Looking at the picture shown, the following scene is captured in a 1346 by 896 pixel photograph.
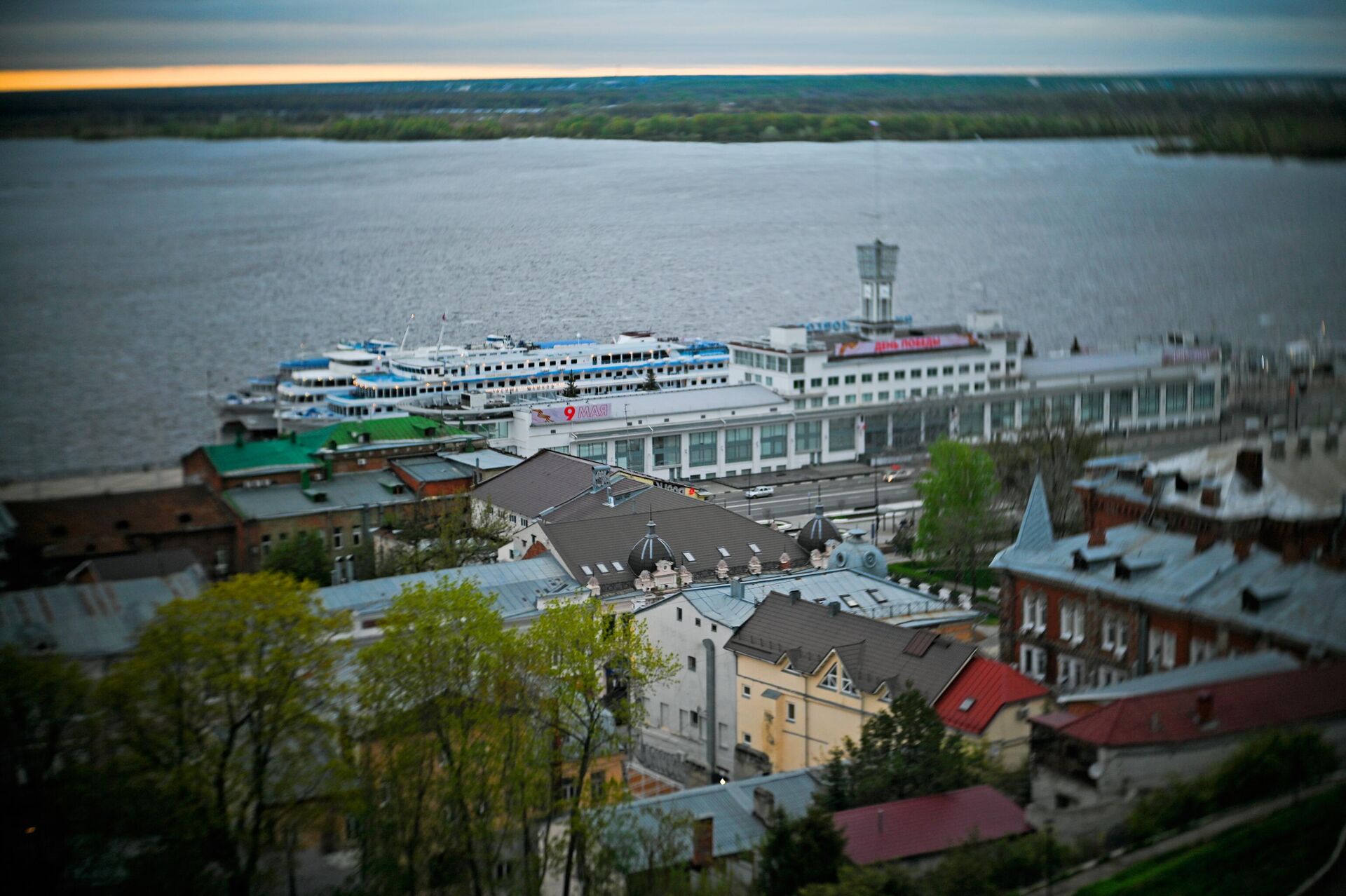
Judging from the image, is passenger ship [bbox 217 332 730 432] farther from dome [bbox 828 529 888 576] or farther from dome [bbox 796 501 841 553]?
dome [bbox 828 529 888 576]

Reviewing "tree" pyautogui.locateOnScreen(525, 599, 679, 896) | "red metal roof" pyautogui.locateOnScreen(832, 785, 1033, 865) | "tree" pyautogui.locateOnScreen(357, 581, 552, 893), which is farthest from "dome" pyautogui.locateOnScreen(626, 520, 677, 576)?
"red metal roof" pyautogui.locateOnScreen(832, 785, 1033, 865)

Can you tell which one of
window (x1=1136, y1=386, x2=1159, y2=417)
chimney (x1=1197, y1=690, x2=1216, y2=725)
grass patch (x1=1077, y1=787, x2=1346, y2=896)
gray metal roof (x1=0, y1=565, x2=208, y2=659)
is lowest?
window (x1=1136, y1=386, x2=1159, y2=417)

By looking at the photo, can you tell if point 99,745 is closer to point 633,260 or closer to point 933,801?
point 933,801

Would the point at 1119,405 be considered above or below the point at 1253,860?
below

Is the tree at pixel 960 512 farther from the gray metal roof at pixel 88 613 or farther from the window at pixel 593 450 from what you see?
the gray metal roof at pixel 88 613

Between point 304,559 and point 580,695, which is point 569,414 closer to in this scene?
point 580,695

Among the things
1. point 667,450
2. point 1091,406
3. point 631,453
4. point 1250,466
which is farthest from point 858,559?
point 1091,406
